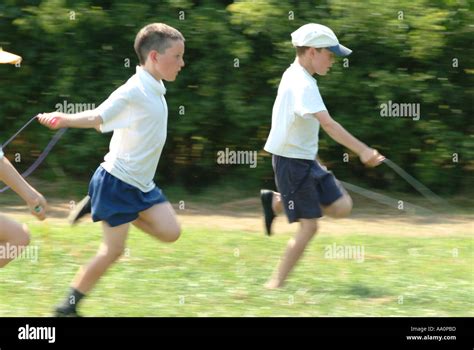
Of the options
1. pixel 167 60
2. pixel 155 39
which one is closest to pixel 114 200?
pixel 167 60

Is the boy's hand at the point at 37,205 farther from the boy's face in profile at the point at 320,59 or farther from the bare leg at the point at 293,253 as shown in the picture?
the boy's face in profile at the point at 320,59

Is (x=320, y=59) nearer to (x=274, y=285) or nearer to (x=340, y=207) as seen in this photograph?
(x=340, y=207)

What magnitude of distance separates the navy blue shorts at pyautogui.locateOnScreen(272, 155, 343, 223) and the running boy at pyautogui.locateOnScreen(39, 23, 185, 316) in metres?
1.03

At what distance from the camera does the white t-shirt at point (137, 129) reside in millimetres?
6039

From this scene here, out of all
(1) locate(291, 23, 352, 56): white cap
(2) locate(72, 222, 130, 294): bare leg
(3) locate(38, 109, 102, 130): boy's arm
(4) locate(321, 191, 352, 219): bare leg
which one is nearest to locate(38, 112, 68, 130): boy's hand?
(3) locate(38, 109, 102, 130): boy's arm

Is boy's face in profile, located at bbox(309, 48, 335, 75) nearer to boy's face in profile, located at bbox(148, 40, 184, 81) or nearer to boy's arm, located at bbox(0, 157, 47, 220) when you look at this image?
boy's face in profile, located at bbox(148, 40, 184, 81)

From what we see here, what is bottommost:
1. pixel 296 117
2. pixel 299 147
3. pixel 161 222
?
pixel 161 222

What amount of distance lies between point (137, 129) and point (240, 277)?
65.8 inches

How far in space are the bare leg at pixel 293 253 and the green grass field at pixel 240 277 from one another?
80mm

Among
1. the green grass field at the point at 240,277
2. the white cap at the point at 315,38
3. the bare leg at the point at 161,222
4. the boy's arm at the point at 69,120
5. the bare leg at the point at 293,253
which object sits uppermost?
the white cap at the point at 315,38

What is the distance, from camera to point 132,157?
6.14 meters

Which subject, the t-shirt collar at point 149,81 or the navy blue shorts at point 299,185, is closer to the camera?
the t-shirt collar at point 149,81

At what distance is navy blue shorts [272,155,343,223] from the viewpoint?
23.0 ft

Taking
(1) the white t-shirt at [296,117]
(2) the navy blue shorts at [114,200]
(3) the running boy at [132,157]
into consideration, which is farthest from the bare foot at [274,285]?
(2) the navy blue shorts at [114,200]
